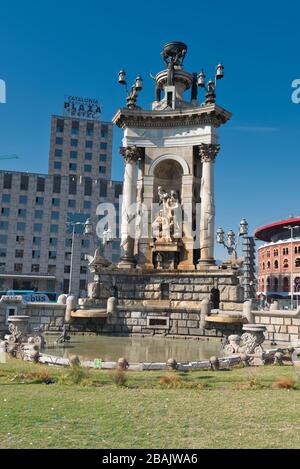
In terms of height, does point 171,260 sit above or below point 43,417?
above

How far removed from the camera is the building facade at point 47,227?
7256cm

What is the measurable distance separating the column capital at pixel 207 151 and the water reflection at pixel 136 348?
41.4 ft

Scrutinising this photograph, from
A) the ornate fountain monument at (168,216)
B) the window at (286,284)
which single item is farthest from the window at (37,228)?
the window at (286,284)

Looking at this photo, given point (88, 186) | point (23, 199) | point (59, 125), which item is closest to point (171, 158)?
point (88, 186)

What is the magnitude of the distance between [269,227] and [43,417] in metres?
103

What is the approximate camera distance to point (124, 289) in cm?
2673

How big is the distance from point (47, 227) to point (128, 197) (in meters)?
49.5

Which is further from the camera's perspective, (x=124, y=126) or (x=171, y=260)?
(x=124, y=126)

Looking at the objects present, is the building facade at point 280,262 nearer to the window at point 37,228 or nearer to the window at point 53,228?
the window at point 53,228

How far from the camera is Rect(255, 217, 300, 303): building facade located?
90.0 meters

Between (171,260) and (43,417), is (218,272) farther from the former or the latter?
(43,417)
